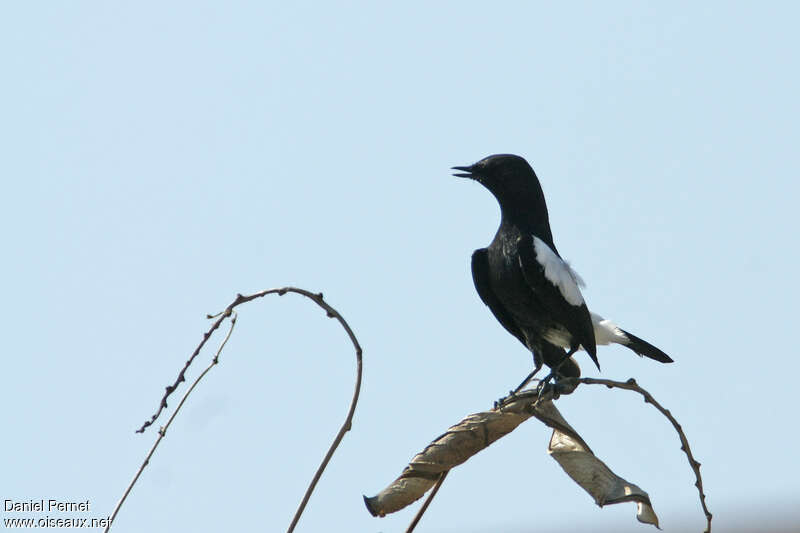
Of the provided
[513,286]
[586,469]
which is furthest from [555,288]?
[586,469]

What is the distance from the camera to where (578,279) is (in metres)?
6.17

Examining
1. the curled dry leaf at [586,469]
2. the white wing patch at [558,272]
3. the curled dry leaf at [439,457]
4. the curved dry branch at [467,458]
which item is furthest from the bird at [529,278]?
the curled dry leaf at [439,457]

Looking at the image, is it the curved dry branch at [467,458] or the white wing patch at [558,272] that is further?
the white wing patch at [558,272]

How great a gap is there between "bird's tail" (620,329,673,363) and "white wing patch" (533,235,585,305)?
0.75 meters

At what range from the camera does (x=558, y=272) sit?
19.4 feet

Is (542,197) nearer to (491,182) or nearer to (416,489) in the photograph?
(491,182)

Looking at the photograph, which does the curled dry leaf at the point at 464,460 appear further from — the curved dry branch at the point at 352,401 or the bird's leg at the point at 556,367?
the bird's leg at the point at 556,367

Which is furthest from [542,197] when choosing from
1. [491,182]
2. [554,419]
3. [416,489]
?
[416,489]

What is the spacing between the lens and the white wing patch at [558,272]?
588cm

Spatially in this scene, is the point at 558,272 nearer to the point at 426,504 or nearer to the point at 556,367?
the point at 556,367

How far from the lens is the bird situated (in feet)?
19.4

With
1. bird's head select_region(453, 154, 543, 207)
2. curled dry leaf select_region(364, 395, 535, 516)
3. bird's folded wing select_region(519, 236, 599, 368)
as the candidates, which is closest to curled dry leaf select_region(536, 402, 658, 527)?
curled dry leaf select_region(364, 395, 535, 516)

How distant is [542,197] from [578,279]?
0.54m

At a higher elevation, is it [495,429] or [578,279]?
[578,279]
